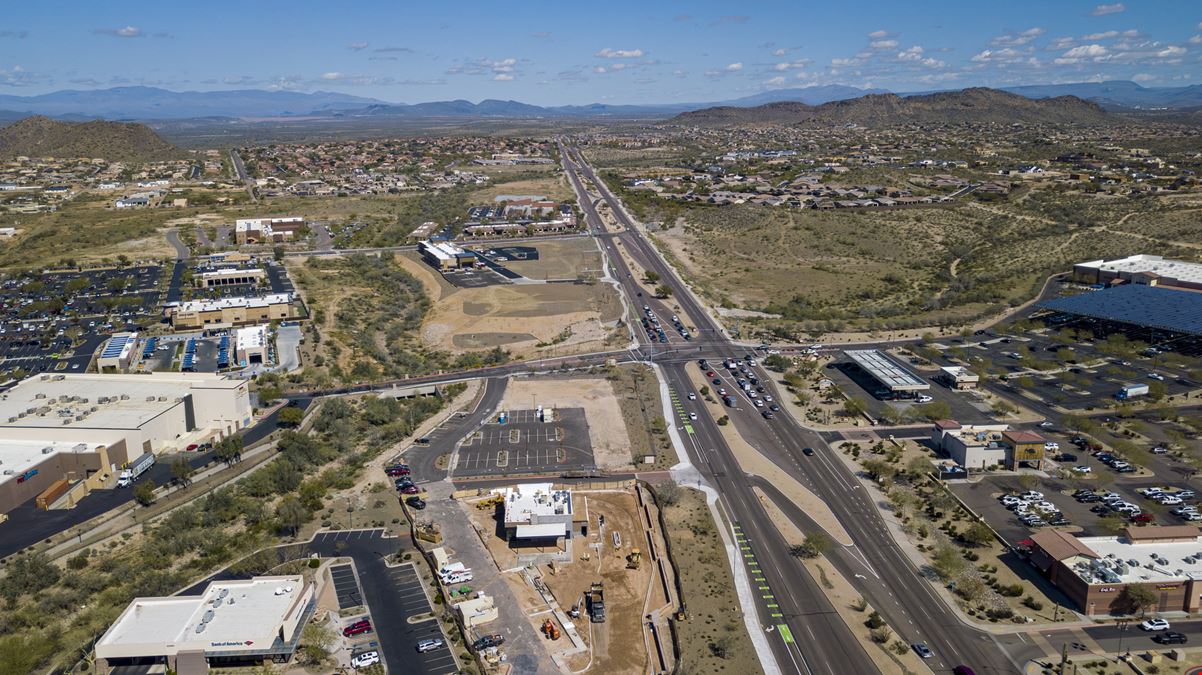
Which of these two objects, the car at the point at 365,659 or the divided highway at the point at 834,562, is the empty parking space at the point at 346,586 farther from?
the divided highway at the point at 834,562

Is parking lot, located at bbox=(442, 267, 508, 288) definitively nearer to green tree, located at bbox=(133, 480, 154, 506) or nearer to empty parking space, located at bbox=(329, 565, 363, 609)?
green tree, located at bbox=(133, 480, 154, 506)

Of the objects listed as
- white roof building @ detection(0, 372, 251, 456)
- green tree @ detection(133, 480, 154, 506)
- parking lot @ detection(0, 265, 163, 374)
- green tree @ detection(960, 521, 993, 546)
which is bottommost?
green tree @ detection(960, 521, 993, 546)

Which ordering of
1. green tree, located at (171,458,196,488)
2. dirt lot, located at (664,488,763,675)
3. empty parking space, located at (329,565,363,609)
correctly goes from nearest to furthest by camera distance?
dirt lot, located at (664,488,763,675), empty parking space, located at (329,565,363,609), green tree, located at (171,458,196,488)

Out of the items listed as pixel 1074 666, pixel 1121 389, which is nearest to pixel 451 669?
pixel 1074 666

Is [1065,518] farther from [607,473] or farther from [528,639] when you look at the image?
[528,639]

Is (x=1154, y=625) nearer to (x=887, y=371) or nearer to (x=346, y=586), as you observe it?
(x=887, y=371)

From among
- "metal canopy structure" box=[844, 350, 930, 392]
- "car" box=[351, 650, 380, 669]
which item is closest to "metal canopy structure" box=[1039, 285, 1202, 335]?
"metal canopy structure" box=[844, 350, 930, 392]

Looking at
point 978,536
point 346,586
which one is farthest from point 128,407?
point 978,536
